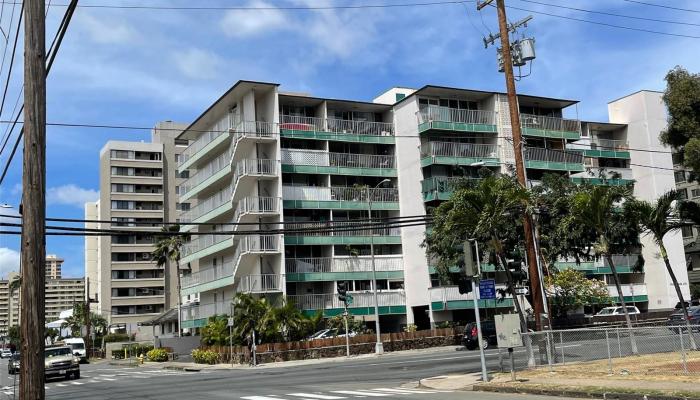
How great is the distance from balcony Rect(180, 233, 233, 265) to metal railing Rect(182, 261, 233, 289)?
118 cm

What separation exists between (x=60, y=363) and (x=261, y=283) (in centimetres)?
1567

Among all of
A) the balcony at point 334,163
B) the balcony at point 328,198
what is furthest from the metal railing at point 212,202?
the balcony at point 334,163

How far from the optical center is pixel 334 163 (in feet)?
162

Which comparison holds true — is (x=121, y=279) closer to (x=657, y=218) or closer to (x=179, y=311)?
(x=179, y=311)

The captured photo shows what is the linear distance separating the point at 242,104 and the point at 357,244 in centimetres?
1301

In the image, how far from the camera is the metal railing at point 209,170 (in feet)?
163

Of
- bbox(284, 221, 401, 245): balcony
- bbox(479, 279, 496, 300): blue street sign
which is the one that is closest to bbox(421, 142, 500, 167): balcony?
bbox(284, 221, 401, 245): balcony

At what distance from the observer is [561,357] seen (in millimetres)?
22172

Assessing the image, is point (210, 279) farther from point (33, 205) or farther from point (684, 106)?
point (33, 205)

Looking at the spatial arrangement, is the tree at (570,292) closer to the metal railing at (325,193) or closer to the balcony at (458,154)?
the balcony at (458,154)

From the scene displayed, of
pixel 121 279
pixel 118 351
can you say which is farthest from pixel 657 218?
pixel 121 279

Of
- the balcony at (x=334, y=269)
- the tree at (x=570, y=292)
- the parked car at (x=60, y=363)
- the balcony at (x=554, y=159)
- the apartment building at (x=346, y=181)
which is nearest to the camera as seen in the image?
the parked car at (x=60, y=363)

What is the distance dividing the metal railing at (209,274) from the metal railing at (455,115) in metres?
17.5

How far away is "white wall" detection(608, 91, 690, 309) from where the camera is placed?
5847 cm
